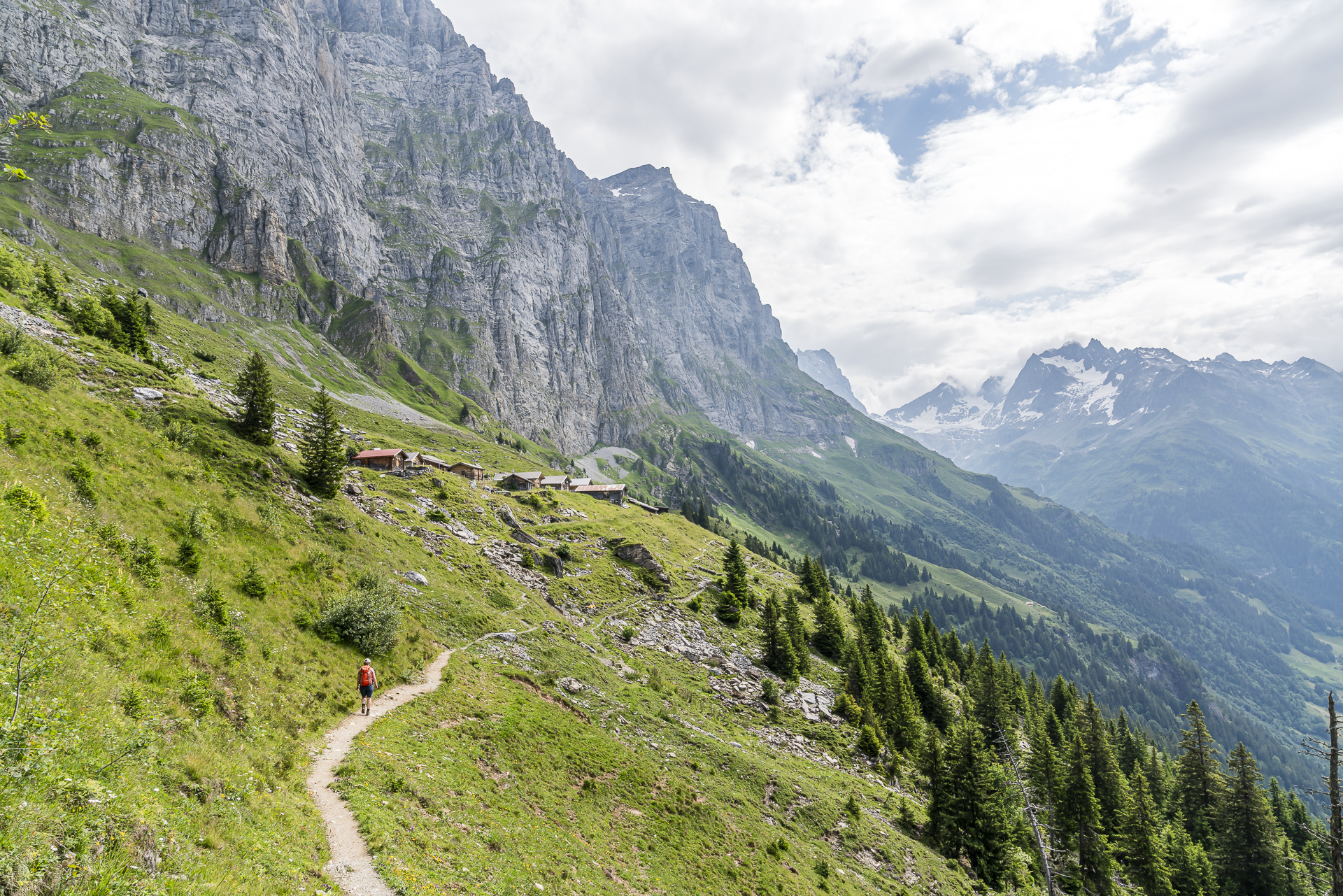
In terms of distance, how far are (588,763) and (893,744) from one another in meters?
45.9

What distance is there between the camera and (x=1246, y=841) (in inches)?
2178

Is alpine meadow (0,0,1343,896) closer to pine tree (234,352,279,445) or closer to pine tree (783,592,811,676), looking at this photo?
pine tree (234,352,279,445)

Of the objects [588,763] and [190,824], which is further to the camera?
[588,763]

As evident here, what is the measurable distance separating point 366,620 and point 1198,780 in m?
92.8

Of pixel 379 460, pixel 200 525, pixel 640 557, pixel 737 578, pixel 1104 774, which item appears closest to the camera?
pixel 200 525

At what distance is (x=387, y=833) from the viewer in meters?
17.0

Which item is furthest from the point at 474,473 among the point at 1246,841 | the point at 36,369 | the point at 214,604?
the point at 1246,841

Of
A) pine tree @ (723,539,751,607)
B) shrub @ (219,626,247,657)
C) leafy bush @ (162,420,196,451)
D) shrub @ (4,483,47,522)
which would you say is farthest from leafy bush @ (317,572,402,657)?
pine tree @ (723,539,751,607)

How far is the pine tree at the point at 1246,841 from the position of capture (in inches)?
2130

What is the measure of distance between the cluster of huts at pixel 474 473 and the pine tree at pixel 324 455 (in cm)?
2699

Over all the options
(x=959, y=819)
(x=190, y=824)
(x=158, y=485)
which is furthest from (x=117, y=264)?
(x=959, y=819)

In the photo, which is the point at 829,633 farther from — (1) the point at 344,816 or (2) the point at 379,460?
(2) the point at 379,460

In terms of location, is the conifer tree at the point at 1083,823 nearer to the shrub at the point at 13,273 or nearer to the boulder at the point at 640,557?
the boulder at the point at 640,557

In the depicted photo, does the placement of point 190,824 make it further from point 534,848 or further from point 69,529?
point 69,529
